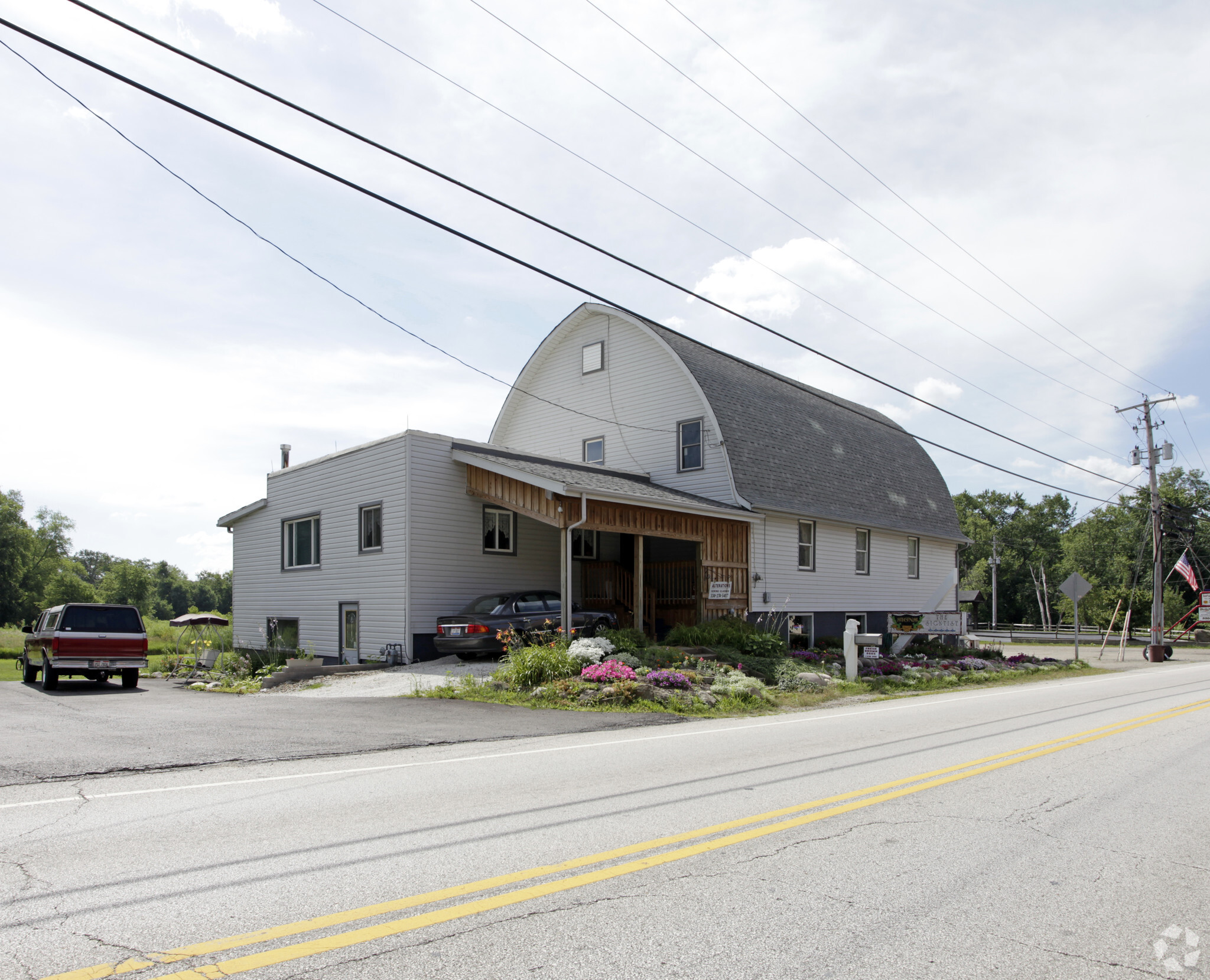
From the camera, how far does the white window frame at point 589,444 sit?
2673 cm

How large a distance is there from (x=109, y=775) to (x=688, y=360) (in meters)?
19.5

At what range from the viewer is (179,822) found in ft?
19.6

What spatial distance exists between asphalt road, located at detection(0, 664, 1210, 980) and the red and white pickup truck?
1254 centimetres

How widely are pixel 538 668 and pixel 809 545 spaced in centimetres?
1327

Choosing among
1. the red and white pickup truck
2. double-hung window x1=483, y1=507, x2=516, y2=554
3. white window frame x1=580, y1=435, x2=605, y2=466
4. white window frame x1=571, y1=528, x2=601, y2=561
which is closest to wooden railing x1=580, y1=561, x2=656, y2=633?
white window frame x1=571, y1=528, x2=601, y2=561

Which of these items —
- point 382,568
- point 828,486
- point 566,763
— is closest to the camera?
point 566,763

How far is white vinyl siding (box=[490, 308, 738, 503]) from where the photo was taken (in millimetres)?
24391

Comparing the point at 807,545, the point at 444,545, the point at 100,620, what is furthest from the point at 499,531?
the point at 807,545

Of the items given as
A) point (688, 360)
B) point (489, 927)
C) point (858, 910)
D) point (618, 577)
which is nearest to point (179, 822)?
point (489, 927)

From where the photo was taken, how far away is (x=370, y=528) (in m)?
20.8

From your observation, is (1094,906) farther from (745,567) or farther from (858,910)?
(745,567)

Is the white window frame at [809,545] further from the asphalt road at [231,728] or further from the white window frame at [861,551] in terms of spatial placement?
the asphalt road at [231,728]

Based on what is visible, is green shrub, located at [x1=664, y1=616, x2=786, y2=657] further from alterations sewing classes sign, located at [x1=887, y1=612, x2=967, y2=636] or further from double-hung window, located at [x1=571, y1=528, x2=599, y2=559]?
alterations sewing classes sign, located at [x1=887, y1=612, x2=967, y2=636]

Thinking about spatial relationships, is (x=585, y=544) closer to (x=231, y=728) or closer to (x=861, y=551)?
(x=861, y=551)
